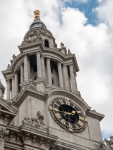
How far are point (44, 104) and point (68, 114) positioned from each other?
2.18m

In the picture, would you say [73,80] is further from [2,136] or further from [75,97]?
[2,136]

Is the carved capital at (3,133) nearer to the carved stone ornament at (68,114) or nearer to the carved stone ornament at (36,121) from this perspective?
the carved stone ornament at (36,121)

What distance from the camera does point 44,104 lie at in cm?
3356

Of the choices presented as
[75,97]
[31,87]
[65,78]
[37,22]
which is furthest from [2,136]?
[37,22]

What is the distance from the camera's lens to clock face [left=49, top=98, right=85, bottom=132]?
3269 cm

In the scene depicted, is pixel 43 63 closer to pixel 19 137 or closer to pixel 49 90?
pixel 49 90

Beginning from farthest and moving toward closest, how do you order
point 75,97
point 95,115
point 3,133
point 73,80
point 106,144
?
point 73,80 < point 95,115 < point 75,97 < point 106,144 < point 3,133

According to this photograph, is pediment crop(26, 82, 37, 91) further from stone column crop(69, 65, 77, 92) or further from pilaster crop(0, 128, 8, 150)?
pilaster crop(0, 128, 8, 150)

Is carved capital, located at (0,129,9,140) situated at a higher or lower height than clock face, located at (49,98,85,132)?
lower

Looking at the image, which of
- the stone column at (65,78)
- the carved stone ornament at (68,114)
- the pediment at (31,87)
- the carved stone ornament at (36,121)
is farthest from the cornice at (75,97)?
the carved stone ornament at (36,121)

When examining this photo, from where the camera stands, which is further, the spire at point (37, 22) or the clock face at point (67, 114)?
the spire at point (37, 22)

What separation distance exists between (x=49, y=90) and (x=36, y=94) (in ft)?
5.69

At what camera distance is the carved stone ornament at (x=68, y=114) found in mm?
32625

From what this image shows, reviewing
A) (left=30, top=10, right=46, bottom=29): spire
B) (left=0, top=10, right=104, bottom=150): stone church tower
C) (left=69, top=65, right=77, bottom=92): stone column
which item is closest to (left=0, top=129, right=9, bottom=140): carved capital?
(left=0, top=10, right=104, bottom=150): stone church tower
